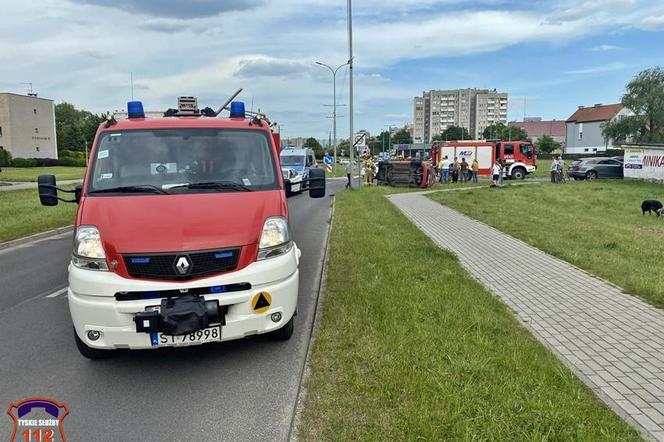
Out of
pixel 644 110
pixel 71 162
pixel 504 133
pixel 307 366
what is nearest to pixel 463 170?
pixel 307 366

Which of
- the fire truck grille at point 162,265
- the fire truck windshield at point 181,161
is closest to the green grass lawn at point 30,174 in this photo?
the fire truck windshield at point 181,161

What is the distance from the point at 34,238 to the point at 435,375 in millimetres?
11545

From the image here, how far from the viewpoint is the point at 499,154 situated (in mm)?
36406

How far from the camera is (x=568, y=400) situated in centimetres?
357

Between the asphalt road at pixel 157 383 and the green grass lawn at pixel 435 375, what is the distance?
1.02ft

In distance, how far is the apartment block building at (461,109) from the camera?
537ft

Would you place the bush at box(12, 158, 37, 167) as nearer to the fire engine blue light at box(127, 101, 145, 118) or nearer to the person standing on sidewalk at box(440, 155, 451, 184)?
the person standing on sidewalk at box(440, 155, 451, 184)

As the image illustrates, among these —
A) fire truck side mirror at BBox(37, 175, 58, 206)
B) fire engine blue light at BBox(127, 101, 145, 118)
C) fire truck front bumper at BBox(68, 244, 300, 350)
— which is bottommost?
fire truck front bumper at BBox(68, 244, 300, 350)

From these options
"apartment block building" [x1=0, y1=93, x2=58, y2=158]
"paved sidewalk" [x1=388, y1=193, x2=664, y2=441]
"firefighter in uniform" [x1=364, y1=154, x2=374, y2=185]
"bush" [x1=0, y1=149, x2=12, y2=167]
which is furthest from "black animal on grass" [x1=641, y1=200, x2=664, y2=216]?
"apartment block building" [x1=0, y1=93, x2=58, y2=158]

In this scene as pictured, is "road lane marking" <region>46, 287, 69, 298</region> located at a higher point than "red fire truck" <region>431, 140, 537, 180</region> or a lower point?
lower

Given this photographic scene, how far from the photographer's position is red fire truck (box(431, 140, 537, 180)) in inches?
1423

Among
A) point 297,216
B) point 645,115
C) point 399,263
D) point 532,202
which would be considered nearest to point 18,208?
point 297,216

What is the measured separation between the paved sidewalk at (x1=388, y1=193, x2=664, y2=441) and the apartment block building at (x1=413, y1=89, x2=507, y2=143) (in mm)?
157583

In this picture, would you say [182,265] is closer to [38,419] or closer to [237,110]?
[38,419]
